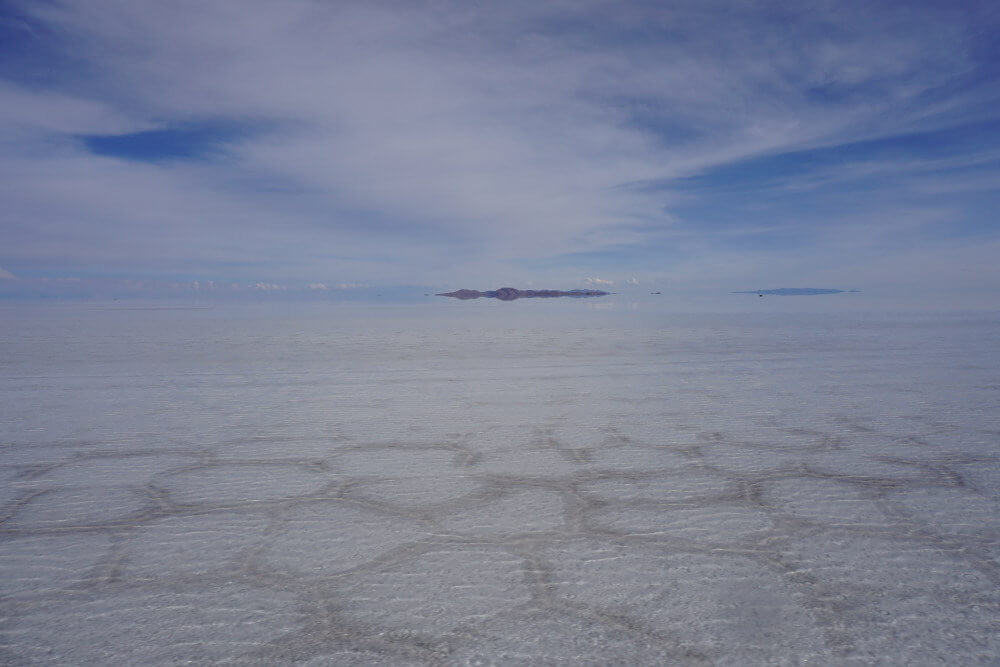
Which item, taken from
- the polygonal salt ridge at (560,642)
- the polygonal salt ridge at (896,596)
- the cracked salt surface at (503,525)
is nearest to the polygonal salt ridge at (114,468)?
the cracked salt surface at (503,525)

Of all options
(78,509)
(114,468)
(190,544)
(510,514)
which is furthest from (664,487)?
(114,468)

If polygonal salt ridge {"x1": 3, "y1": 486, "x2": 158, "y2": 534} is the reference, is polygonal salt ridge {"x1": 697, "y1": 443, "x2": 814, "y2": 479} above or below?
above

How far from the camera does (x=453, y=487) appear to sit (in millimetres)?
3199

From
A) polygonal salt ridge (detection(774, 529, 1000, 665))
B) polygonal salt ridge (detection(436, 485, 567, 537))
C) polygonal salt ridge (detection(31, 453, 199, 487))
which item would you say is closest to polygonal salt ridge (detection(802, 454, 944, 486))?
polygonal salt ridge (detection(774, 529, 1000, 665))

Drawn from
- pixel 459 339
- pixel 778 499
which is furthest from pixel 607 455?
pixel 459 339

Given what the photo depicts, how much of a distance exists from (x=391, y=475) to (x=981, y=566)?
2738 mm

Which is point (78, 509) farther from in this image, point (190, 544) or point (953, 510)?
point (953, 510)

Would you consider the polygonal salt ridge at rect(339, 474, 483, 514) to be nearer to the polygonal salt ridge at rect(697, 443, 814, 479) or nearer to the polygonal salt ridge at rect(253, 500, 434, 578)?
the polygonal salt ridge at rect(253, 500, 434, 578)

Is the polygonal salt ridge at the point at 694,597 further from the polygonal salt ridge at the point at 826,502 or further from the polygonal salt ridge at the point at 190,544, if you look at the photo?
the polygonal salt ridge at the point at 190,544

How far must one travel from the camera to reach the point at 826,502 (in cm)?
292

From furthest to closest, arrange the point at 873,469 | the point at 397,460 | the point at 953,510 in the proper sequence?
1. the point at 397,460
2. the point at 873,469
3. the point at 953,510

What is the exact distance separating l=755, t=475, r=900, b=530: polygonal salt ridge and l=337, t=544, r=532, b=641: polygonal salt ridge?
1.40m

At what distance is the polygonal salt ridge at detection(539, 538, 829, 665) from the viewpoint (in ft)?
5.89

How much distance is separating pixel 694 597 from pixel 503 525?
0.91 metres
